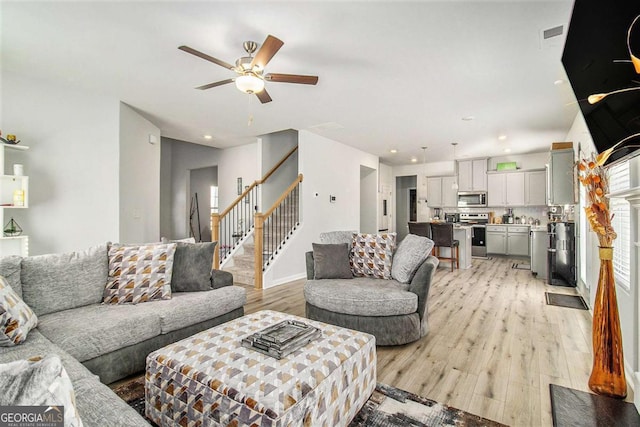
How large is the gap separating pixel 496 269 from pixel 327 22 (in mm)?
5998

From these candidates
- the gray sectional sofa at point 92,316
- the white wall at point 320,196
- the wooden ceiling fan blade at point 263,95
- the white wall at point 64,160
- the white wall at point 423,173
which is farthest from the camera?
the white wall at point 423,173

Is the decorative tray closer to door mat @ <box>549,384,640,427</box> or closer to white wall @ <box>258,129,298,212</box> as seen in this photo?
door mat @ <box>549,384,640,427</box>

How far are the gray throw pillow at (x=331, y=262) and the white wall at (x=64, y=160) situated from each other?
2739 millimetres

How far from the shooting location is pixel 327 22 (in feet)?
7.67

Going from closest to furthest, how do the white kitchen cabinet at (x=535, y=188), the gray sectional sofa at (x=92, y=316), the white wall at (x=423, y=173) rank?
1. the gray sectional sofa at (x=92, y=316)
2. the white kitchen cabinet at (x=535, y=188)
3. the white wall at (x=423, y=173)

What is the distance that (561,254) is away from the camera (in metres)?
4.85

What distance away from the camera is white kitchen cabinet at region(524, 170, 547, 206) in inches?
290

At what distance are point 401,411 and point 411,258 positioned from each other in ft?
4.66

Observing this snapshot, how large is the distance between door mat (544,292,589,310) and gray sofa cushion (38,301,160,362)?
182 inches

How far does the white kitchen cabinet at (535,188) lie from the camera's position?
290 inches

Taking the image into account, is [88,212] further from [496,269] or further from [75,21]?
[496,269]

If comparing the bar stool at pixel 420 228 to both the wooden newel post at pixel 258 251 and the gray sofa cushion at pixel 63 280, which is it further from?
the gray sofa cushion at pixel 63 280

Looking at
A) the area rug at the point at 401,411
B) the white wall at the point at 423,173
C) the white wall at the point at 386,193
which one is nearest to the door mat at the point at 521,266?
the white wall at the point at 423,173

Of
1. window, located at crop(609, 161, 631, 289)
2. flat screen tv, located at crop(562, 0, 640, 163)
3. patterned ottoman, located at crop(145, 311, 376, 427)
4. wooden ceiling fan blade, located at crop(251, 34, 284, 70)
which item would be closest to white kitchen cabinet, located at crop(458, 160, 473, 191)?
window, located at crop(609, 161, 631, 289)
